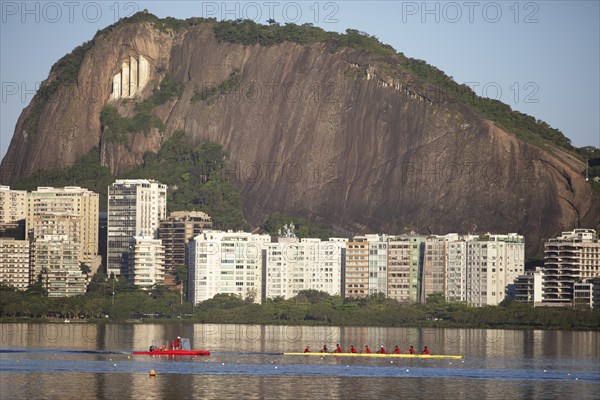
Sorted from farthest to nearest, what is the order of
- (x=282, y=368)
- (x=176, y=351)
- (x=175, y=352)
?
(x=176, y=351)
(x=175, y=352)
(x=282, y=368)

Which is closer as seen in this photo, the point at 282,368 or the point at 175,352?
the point at 282,368

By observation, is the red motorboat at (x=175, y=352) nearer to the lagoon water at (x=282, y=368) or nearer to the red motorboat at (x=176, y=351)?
the red motorboat at (x=176, y=351)

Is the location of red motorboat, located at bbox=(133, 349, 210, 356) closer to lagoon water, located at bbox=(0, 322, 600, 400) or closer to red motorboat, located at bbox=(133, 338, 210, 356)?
red motorboat, located at bbox=(133, 338, 210, 356)

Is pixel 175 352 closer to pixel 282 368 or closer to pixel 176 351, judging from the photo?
pixel 176 351

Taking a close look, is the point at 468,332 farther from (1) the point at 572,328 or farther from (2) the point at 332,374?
(2) the point at 332,374

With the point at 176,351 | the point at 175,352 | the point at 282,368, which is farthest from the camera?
the point at 176,351

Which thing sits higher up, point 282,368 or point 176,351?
point 176,351

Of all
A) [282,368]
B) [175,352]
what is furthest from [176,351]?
[282,368]

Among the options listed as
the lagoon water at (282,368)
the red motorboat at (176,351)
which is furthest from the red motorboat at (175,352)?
A: the lagoon water at (282,368)

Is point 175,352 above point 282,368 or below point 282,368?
above
